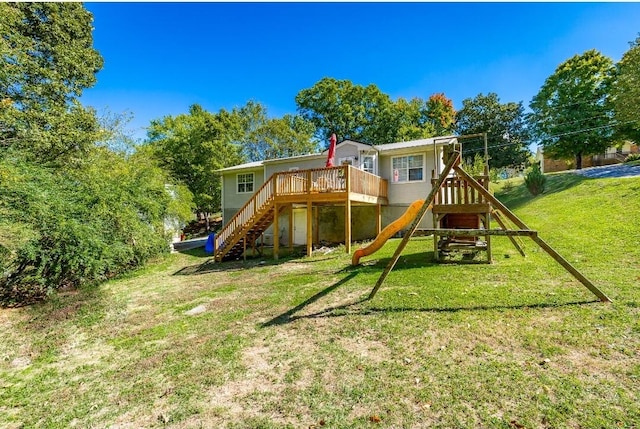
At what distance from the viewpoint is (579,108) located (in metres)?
23.3

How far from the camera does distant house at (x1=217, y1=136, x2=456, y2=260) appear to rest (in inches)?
495

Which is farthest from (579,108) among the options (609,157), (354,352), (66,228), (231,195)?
(66,228)

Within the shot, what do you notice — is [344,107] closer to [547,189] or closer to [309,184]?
[547,189]

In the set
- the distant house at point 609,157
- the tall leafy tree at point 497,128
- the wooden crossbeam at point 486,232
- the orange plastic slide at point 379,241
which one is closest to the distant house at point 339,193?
the orange plastic slide at point 379,241

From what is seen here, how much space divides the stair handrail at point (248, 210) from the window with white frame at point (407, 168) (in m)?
6.69

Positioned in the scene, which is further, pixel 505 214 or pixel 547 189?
pixel 547 189

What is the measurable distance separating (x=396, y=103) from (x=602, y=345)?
3476 cm

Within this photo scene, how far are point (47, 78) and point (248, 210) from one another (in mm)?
9870

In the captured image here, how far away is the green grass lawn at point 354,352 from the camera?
3.14 meters

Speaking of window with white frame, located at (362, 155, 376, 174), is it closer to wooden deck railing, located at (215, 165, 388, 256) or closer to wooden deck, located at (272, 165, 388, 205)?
wooden deck railing, located at (215, 165, 388, 256)

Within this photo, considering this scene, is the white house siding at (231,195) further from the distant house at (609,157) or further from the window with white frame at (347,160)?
the distant house at (609,157)

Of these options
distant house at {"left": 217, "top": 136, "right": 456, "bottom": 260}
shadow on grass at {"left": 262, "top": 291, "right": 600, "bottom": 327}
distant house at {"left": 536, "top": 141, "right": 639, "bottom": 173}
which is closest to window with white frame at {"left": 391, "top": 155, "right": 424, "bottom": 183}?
distant house at {"left": 217, "top": 136, "right": 456, "bottom": 260}

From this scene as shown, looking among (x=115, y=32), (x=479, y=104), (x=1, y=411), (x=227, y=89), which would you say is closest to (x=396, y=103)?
(x=479, y=104)

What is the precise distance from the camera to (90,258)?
8945 mm
